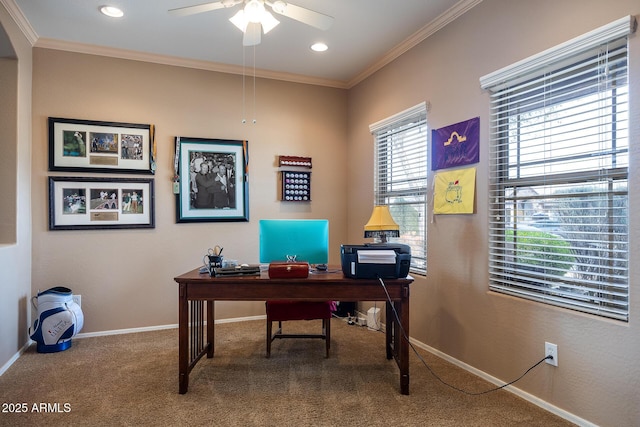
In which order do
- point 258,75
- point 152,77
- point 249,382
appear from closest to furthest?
point 249,382 → point 152,77 → point 258,75

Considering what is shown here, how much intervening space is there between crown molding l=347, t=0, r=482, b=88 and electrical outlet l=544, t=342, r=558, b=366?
2.28m

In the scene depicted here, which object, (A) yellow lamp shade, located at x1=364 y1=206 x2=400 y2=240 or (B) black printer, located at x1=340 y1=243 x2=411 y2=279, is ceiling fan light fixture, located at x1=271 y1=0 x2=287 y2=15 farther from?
(A) yellow lamp shade, located at x1=364 y1=206 x2=400 y2=240

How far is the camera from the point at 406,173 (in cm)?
343

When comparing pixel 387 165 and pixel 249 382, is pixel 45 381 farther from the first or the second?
pixel 387 165

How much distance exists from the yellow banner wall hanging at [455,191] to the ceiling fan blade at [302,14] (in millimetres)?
1398

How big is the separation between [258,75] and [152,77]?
106 centimetres

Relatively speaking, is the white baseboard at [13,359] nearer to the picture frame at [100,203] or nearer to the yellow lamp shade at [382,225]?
the picture frame at [100,203]

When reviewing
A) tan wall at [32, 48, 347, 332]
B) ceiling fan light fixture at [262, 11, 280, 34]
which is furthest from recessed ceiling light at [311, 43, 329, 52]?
ceiling fan light fixture at [262, 11, 280, 34]

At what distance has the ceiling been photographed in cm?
274

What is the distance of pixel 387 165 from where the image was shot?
373cm

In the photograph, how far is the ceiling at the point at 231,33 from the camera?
2.74m

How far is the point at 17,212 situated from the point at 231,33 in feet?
7.42

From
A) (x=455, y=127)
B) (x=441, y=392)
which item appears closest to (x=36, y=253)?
(x=441, y=392)

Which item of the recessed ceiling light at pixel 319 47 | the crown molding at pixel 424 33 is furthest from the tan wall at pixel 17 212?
the crown molding at pixel 424 33
